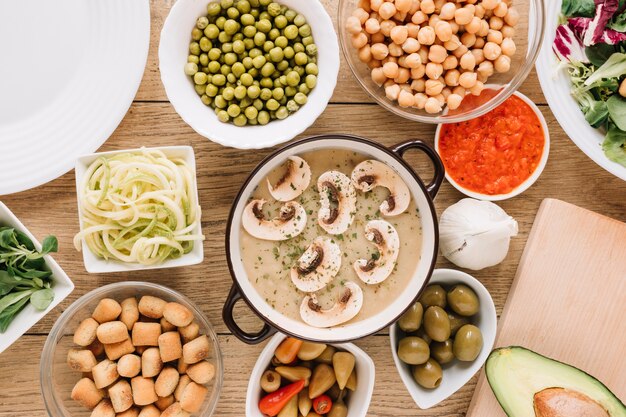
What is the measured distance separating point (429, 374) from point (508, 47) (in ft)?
3.58

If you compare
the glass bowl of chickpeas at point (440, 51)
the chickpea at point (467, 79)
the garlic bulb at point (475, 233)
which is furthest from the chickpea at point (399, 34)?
the garlic bulb at point (475, 233)

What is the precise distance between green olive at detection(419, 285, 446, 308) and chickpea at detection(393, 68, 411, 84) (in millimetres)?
705

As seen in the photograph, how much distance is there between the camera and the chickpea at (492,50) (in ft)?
6.48

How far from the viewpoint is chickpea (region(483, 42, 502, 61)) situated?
6.48ft

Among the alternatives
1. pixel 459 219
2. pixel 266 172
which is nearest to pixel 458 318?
pixel 459 219

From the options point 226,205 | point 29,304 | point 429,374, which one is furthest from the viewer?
point 226,205

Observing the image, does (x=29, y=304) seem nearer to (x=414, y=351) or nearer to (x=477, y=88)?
(x=414, y=351)

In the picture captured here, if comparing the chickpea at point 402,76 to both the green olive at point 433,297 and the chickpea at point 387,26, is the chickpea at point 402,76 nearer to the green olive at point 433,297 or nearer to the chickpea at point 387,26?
the chickpea at point 387,26

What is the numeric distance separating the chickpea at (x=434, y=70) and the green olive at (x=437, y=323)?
2.50 feet

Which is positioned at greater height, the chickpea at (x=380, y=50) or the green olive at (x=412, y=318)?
the chickpea at (x=380, y=50)

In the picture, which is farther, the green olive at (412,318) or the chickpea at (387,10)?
the green olive at (412,318)

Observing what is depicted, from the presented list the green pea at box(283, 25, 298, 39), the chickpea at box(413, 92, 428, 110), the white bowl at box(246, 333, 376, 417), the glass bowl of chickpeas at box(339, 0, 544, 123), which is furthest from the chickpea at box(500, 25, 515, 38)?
the white bowl at box(246, 333, 376, 417)

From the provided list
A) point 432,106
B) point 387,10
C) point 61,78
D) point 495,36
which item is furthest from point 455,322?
point 61,78

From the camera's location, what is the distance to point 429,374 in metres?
2.10
